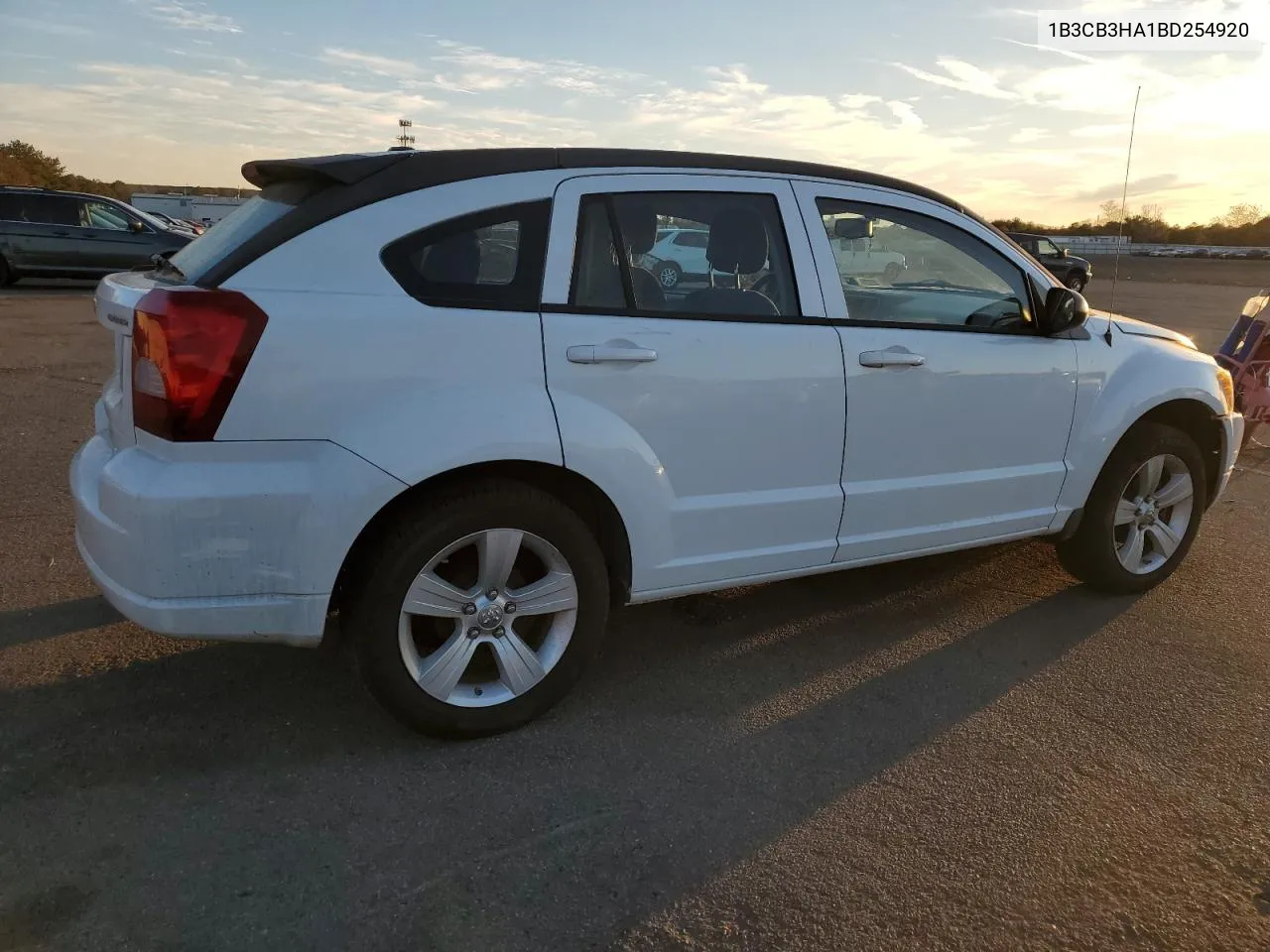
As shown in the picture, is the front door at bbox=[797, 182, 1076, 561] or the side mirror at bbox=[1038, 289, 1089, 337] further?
the side mirror at bbox=[1038, 289, 1089, 337]

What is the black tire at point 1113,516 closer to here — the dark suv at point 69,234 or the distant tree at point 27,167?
the dark suv at point 69,234

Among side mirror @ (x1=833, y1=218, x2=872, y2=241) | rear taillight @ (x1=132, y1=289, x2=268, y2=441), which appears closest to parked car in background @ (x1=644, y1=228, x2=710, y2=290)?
side mirror @ (x1=833, y1=218, x2=872, y2=241)

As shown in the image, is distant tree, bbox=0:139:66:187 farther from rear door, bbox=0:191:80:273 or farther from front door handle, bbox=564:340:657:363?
front door handle, bbox=564:340:657:363

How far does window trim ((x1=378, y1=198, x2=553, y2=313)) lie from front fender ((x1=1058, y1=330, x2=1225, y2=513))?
2478 mm

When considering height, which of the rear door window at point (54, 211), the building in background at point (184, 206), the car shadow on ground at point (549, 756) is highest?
the building in background at point (184, 206)

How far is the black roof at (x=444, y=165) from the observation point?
2.98m

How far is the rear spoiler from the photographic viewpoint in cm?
298

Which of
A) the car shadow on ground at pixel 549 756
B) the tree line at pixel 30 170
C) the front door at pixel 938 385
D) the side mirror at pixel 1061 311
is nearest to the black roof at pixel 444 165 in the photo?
the front door at pixel 938 385

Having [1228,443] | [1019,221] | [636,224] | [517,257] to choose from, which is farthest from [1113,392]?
[1019,221]

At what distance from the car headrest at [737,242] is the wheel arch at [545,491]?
951 millimetres

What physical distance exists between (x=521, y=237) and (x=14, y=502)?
150 inches

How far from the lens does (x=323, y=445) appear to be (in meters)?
2.78

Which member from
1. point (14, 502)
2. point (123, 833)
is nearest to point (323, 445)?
point (123, 833)

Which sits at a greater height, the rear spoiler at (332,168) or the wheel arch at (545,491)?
the rear spoiler at (332,168)
